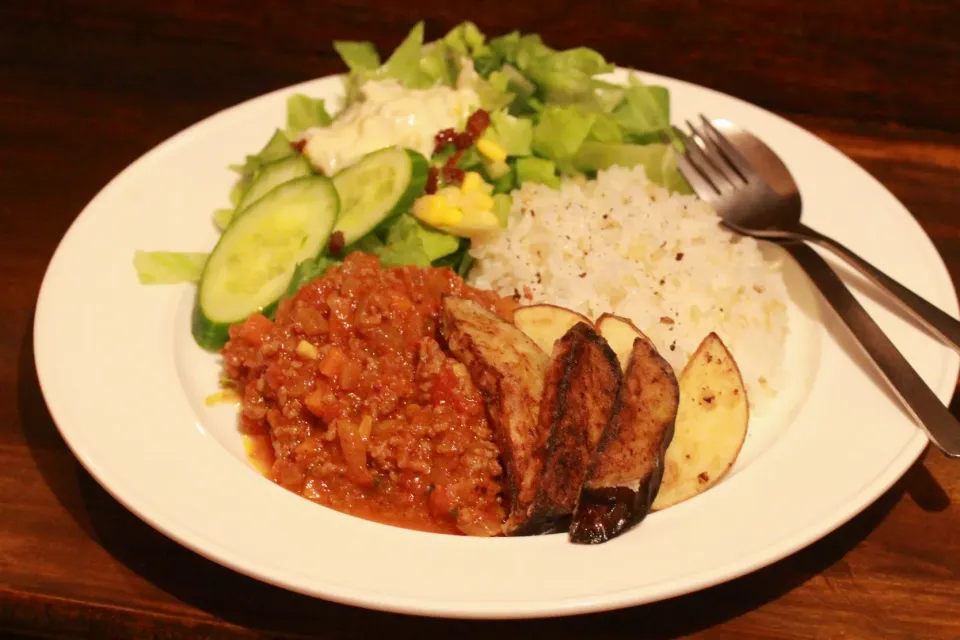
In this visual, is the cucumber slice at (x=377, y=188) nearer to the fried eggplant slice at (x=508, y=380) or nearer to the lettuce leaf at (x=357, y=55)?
the fried eggplant slice at (x=508, y=380)

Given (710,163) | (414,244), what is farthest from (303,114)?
(710,163)

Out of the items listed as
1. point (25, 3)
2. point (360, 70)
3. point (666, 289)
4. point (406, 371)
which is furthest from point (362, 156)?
point (25, 3)

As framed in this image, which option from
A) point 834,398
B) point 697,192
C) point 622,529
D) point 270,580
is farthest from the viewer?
point 697,192

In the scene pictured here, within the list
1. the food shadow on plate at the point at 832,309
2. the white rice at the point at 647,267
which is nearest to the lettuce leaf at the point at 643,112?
the white rice at the point at 647,267

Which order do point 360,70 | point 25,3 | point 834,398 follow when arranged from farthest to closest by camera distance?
point 25,3
point 360,70
point 834,398

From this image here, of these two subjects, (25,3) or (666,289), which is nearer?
(666,289)

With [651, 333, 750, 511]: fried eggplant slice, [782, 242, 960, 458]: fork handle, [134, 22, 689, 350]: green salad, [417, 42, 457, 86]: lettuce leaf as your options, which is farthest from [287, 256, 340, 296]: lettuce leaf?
[782, 242, 960, 458]: fork handle

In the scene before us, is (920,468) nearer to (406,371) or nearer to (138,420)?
(406,371)
